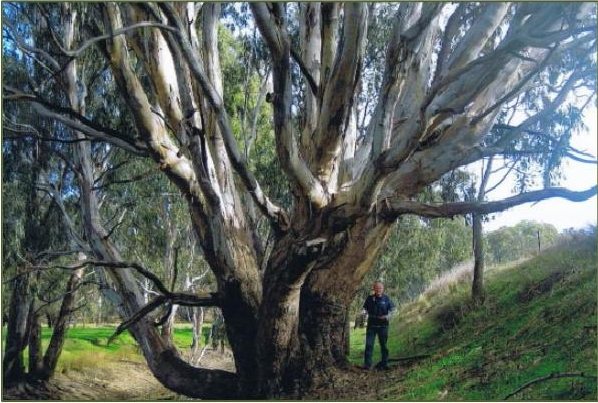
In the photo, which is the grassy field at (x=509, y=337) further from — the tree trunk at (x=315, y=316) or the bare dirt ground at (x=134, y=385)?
the tree trunk at (x=315, y=316)

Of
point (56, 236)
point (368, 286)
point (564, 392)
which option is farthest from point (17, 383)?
point (564, 392)

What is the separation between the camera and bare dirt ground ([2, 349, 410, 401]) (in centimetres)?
561

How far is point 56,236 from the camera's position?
37.7 ft

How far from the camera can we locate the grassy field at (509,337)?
509cm

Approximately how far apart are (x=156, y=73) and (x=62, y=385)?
27.7 ft

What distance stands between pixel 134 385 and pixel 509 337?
8.79m

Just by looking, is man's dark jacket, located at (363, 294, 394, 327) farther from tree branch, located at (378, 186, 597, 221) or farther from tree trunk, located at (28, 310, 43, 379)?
tree trunk, located at (28, 310, 43, 379)

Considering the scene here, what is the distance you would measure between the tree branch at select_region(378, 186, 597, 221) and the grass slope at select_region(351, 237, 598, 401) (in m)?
1.20

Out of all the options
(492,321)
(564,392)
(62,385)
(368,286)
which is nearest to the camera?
(564,392)

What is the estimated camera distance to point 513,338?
6410mm

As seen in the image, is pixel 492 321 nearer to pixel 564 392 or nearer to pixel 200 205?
pixel 564 392

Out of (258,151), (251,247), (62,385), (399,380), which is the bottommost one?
(62,385)

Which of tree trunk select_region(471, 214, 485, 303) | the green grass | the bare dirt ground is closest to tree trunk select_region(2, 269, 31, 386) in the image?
the bare dirt ground

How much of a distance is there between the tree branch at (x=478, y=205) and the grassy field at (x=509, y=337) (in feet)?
3.95
